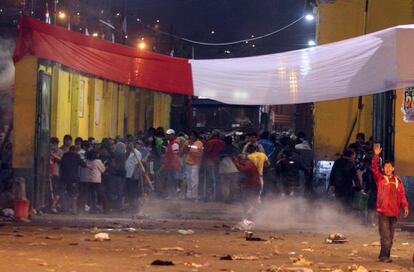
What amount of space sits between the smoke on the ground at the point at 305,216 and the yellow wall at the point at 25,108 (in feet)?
17.3

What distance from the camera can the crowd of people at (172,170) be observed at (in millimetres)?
19859

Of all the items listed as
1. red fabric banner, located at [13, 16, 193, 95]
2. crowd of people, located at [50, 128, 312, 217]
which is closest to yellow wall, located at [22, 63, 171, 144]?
crowd of people, located at [50, 128, 312, 217]

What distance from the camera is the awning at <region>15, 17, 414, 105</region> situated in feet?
38.0

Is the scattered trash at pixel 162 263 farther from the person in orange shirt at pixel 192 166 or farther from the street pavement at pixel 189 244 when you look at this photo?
the person in orange shirt at pixel 192 166

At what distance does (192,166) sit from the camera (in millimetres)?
23828

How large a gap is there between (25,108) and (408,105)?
8.19 m

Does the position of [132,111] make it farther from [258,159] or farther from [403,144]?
[403,144]

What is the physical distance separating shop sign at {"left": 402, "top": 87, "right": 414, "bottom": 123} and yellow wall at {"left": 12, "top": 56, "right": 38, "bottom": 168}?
792cm

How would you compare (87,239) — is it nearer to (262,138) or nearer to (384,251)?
(384,251)

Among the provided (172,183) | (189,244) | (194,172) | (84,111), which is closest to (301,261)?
(189,244)

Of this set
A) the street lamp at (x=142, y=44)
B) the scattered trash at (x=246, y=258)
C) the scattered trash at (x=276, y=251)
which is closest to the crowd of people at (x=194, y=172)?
the scattered trash at (x=276, y=251)

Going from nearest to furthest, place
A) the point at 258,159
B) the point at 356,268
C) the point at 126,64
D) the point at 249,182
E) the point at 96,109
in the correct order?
the point at 356,268, the point at 126,64, the point at 249,182, the point at 258,159, the point at 96,109

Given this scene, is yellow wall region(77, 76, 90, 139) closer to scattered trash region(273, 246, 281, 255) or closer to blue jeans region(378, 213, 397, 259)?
scattered trash region(273, 246, 281, 255)

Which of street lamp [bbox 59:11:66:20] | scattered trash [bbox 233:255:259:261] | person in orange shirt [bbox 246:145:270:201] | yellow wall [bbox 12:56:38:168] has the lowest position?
scattered trash [bbox 233:255:259:261]
